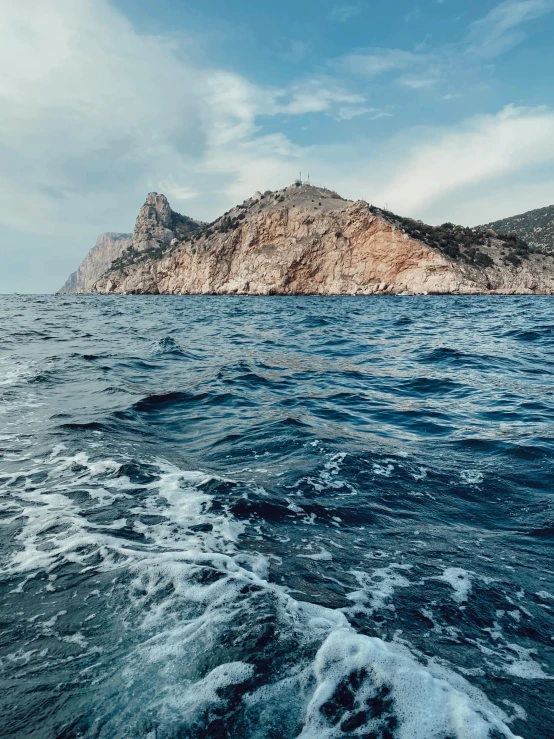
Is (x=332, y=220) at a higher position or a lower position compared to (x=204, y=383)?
higher

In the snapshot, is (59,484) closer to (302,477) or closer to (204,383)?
(302,477)

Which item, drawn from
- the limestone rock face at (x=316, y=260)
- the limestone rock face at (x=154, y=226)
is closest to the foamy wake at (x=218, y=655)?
the limestone rock face at (x=316, y=260)

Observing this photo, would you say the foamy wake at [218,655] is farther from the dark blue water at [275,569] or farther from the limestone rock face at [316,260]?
the limestone rock face at [316,260]

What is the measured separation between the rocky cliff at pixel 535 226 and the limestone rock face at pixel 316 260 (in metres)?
28.2

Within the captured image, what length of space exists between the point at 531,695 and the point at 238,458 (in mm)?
3363

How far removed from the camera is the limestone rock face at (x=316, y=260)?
57062 millimetres

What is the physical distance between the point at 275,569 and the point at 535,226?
11506 centimetres

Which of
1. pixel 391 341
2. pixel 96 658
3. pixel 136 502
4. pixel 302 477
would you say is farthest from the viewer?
pixel 391 341

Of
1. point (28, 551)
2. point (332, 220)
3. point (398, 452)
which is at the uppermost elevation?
point (332, 220)

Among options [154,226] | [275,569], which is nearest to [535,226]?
[154,226]

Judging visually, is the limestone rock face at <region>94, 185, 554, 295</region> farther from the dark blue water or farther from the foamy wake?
the foamy wake

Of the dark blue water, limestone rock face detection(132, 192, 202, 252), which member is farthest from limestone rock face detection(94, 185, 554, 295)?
the dark blue water

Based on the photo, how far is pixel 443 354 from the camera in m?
11.5

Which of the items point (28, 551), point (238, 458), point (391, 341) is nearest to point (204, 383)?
point (238, 458)
